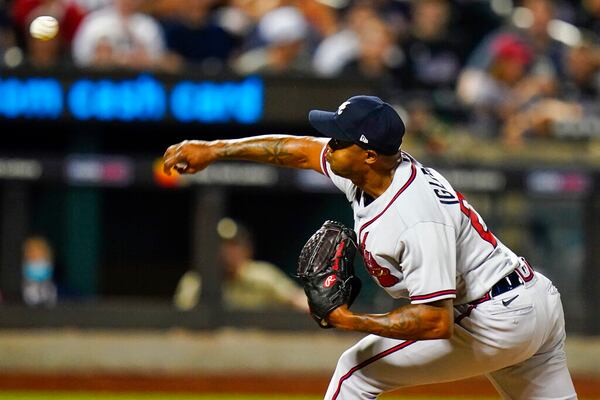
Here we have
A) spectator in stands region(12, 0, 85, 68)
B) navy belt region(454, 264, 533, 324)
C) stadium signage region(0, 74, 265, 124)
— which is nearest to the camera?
navy belt region(454, 264, 533, 324)

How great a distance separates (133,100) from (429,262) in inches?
199

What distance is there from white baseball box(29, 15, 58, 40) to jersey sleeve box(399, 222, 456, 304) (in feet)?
16.3

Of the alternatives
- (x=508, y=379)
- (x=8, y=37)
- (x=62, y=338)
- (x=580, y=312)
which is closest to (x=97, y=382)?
(x=62, y=338)

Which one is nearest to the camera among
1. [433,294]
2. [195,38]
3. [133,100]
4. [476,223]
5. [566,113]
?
[433,294]

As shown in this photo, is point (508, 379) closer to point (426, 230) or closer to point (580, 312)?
point (426, 230)

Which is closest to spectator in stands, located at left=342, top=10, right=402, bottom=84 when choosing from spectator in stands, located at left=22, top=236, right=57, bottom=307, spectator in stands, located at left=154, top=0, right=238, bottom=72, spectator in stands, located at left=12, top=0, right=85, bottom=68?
spectator in stands, located at left=154, top=0, right=238, bottom=72

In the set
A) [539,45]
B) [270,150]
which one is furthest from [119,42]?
[270,150]

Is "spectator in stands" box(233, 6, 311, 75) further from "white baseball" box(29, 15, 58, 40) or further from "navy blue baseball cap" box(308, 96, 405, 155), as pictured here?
"navy blue baseball cap" box(308, 96, 405, 155)

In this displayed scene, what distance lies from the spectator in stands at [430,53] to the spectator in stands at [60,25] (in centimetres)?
294

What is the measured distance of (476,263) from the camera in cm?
441

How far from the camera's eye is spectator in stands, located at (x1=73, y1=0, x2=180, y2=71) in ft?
29.0

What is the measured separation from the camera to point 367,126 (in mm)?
4203

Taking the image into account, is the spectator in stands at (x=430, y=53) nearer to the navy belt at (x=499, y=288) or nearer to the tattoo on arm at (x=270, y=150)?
the tattoo on arm at (x=270, y=150)

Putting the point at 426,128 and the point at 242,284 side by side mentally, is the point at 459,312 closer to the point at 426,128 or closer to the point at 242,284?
the point at 242,284
